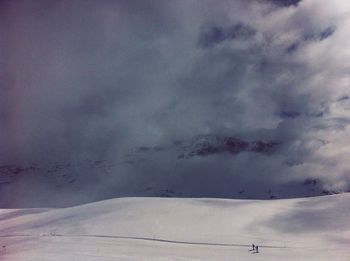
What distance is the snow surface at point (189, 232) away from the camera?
23.1 meters

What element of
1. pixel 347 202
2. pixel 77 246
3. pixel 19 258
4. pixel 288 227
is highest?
pixel 347 202

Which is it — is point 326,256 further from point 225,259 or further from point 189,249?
point 189,249

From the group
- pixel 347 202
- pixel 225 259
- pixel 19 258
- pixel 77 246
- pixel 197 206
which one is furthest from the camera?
pixel 197 206

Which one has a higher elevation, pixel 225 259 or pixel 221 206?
pixel 221 206

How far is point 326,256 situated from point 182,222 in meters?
13.5

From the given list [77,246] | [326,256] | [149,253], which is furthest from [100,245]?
[326,256]

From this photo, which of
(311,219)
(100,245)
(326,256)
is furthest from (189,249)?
(311,219)

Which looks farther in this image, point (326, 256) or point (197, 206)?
point (197, 206)

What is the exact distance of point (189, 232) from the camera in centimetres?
3138

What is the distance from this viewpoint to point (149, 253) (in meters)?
23.3

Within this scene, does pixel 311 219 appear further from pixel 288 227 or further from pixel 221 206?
pixel 221 206

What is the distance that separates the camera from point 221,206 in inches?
1592

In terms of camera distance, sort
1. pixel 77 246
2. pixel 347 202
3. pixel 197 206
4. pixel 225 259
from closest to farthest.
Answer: pixel 225 259, pixel 77 246, pixel 347 202, pixel 197 206

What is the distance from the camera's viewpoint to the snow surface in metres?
23.1
